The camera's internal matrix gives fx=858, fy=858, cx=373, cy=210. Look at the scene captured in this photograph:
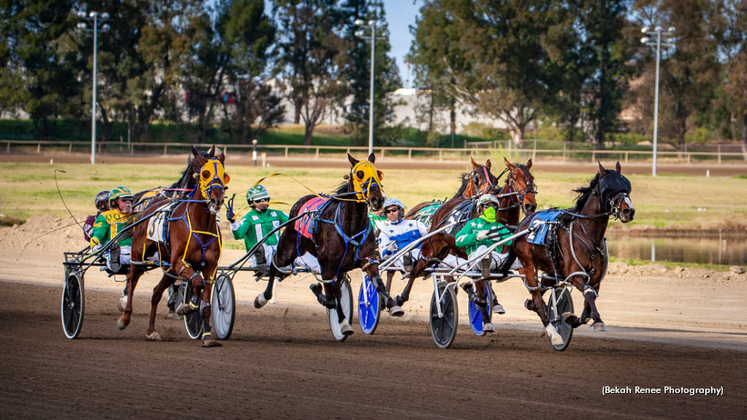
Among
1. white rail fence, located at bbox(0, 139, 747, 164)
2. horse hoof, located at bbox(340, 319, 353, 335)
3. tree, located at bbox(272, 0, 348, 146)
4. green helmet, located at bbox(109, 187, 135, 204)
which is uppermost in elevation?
tree, located at bbox(272, 0, 348, 146)

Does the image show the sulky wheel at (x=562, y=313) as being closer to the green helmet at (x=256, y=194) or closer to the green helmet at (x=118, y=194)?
the green helmet at (x=256, y=194)

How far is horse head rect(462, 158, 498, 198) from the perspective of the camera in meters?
10.3

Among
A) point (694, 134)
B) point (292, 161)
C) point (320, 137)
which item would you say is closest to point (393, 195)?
point (292, 161)

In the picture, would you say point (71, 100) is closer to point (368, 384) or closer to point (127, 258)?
point (127, 258)

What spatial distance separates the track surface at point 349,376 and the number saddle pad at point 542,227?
Answer: 1.09 meters

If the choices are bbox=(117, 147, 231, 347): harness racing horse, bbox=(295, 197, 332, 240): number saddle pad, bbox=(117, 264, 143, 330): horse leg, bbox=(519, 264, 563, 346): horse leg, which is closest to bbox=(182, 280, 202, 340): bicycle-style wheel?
bbox=(117, 147, 231, 347): harness racing horse

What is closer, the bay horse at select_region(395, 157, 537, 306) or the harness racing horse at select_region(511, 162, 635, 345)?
the harness racing horse at select_region(511, 162, 635, 345)

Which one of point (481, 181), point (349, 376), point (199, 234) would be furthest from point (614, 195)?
point (199, 234)

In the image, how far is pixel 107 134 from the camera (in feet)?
162

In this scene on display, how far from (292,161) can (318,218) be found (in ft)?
108

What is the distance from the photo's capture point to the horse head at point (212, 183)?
8078 millimetres

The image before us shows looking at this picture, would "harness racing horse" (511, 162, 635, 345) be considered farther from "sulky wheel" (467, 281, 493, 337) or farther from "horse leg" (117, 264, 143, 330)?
"horse leg" (117, 264, 143, 330)

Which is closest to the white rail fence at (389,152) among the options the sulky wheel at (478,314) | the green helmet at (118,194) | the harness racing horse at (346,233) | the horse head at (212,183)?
the green helmet at (118,194)

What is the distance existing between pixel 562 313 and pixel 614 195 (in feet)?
4.17
